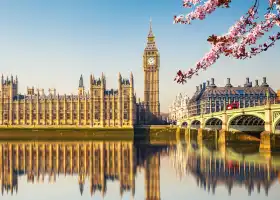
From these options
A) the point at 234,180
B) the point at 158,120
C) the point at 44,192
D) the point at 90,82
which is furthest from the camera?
the point at 158,120

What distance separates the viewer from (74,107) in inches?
4818

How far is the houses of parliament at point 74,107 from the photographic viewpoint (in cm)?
11906

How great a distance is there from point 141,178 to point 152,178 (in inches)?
→ 44.2

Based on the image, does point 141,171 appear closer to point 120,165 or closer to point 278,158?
point 120,165

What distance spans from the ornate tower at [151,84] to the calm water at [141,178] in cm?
8020

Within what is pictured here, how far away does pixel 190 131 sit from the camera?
99.2 metres

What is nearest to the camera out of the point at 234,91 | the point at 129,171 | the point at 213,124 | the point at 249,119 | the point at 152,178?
the point at 152,178

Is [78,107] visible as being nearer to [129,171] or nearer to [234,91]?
[234,91]

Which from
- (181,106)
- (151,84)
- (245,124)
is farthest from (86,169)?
(181,106)

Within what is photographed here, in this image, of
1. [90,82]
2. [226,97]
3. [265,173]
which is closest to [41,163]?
[265,173]

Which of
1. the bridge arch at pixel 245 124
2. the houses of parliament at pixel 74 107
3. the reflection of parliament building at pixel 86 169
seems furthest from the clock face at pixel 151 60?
the reflection of parliament building at pixel 86 169

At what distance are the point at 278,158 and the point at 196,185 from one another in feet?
55.0

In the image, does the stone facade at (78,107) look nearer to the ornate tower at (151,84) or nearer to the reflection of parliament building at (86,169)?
the ornate tower at (151,84)

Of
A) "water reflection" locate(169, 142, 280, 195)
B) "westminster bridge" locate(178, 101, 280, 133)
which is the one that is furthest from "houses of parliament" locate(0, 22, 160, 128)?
"water reflection" locate(169, 142, 280, 195)
